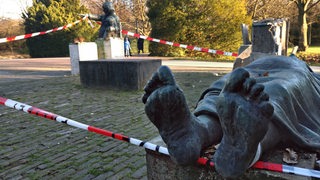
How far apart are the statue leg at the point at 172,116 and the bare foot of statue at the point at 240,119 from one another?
0.17 m

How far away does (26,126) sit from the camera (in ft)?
16.4

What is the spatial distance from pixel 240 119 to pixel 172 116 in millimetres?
366

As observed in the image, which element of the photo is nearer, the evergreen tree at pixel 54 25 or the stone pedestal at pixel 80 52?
the stone pedestal at pixel 80 52

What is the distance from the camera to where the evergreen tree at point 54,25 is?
2505 centimetres

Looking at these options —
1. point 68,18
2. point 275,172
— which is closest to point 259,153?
point 275,172

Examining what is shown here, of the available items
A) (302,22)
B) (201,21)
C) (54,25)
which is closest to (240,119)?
(201,21)

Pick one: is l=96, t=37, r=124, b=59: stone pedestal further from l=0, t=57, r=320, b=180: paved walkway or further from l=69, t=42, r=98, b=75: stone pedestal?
l=0, t=57, r=320, b=180: paved walkway

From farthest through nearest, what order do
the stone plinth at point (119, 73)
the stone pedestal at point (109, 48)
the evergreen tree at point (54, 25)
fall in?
the evergreen tree at point (54, 25)
the stone pedestal at point (109, 48)
the stone plinth at point (119, 73)

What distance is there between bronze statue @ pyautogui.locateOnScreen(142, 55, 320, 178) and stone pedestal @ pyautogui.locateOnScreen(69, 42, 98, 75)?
32.6ft

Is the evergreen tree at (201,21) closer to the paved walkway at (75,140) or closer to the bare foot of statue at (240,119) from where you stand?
the paved walkway at (75,140)

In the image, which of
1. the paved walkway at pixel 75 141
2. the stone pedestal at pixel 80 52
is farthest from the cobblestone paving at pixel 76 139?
the stone pedestal at pixel 80 52

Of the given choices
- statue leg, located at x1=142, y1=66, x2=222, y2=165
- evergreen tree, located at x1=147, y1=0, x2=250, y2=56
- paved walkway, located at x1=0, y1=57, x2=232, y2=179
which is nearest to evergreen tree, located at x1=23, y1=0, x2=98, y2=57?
evergreen tree, located at x1=147, y1=0, x2=250, y2=56

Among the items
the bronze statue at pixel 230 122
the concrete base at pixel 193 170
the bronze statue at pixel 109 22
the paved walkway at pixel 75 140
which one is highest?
the bronze statue at pixel 109 22

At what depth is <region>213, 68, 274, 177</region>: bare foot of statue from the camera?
5.27ft
